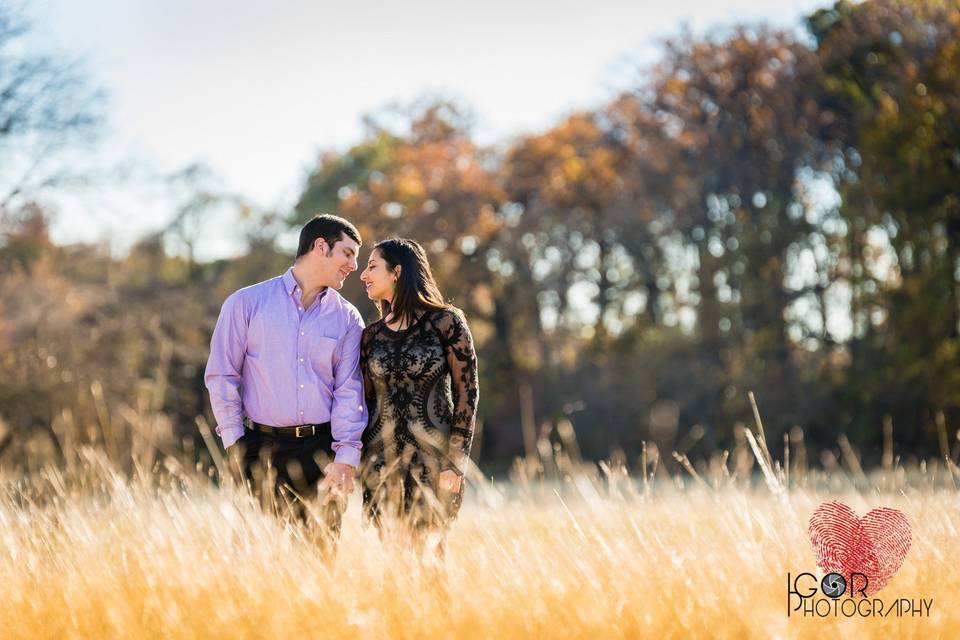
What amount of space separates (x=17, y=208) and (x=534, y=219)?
437 inches

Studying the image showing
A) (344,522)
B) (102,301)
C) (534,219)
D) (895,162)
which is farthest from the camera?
(534,219)

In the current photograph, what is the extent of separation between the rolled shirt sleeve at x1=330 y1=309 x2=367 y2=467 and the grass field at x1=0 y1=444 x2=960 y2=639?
27 centimetres

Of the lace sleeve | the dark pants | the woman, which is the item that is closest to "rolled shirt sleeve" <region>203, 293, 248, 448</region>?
the dark pants

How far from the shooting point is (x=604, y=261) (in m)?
23.4

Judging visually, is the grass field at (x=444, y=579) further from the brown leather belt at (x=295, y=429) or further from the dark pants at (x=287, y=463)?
the brown leather belt at (x=295, y=429)

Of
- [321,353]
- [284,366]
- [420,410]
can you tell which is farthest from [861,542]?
[284,366]

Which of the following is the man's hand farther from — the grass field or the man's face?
the man's face

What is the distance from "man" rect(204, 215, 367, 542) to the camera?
4.32 meters

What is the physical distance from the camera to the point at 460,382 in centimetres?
440

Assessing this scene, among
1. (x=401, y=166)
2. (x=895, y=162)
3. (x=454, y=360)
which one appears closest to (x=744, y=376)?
(x=895, y=162)

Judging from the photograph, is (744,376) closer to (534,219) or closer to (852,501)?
(534,219)

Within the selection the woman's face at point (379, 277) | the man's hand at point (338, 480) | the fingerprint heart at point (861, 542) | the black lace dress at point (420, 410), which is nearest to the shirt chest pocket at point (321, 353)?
the black lace dress at point (420, 410)

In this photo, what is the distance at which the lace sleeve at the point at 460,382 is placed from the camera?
4.37 meters

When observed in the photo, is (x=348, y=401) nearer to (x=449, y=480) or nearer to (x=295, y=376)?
(x=295, y=376)
